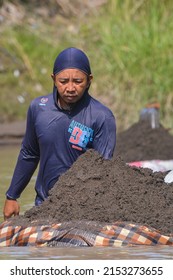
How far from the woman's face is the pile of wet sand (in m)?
0.44

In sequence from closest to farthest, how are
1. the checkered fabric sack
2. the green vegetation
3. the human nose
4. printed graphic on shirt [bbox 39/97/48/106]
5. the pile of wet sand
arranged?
the checkered fabric sack < the pile of wet sand < the human nose < printed graphic on shirt [bbox 39/97/48/106] < the green vegetation

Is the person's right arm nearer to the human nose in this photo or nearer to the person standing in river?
the person standing in river

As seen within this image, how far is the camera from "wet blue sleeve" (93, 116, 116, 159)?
875 centimetres

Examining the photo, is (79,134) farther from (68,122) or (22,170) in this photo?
(22,170)

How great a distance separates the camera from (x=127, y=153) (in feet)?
46.0

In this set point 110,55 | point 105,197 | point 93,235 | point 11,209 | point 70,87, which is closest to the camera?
point 93,235

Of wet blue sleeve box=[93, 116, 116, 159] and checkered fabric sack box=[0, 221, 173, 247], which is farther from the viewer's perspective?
wet blue sleeve box=[93, 116, 116, 159]

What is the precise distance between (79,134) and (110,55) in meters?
9.59

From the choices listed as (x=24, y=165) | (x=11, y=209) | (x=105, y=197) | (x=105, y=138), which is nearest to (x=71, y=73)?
(x=105, y=138)

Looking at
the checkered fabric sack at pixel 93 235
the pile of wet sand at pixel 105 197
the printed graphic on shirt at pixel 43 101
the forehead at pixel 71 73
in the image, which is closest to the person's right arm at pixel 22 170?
the printed graphic on shirt at pixel 43 101

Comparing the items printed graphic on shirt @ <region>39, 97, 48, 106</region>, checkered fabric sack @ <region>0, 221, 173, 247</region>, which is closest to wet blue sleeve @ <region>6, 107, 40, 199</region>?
printed graphic on shirt @ <region>39, 97, 48, 106</region>

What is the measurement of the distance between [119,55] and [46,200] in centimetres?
962

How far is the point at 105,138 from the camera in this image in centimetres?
876
